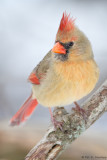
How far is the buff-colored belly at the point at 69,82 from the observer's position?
2.04 metres

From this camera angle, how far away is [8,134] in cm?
292

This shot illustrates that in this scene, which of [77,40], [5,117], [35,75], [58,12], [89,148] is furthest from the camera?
[58,12]

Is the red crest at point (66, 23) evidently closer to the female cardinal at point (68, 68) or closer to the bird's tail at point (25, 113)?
the female cardinal at point (68, 68)

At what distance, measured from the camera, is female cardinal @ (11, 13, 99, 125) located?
1.96m

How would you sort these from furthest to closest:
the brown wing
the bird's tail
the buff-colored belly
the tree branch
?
the bird's tail < the brown wing < the buff-colored belly < the tree branch

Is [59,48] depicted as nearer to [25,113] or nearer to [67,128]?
[67,128]

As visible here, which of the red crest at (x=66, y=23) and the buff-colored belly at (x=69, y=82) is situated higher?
the red crest at (x=66, y=23)

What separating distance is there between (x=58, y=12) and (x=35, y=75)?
7.91ft

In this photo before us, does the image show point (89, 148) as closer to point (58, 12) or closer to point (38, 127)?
point (38, 127)

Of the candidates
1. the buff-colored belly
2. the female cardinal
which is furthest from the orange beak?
the buff-colored belly

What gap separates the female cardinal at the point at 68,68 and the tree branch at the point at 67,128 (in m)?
0.11

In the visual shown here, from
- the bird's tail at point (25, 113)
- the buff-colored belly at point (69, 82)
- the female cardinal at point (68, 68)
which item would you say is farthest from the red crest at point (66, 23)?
the bird's tail at point (25, 113)

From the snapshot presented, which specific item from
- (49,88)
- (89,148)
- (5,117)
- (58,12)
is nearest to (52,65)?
(49,88)

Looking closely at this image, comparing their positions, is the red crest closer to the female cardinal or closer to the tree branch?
the female cardinal
